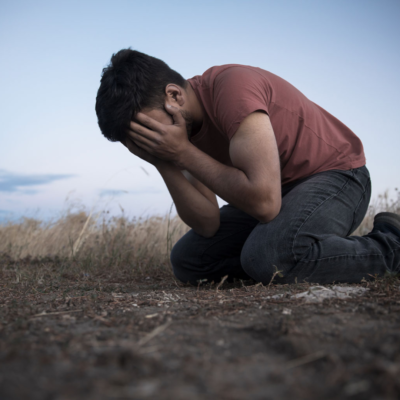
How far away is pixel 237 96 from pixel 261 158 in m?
0.38

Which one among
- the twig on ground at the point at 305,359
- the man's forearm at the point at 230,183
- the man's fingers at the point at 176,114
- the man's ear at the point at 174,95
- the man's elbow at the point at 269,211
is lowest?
the twig on ground at the point at 305,359

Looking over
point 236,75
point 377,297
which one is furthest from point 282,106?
point 377,297

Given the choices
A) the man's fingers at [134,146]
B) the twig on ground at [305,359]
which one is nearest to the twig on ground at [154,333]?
the twig on ground at [305,359]

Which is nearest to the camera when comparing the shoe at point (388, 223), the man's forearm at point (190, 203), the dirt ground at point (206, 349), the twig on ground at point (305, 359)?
the dirt ground at point (206, 349)

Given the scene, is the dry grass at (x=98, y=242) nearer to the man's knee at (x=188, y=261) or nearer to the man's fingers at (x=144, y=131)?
the man's knee at (x=188, y=261)

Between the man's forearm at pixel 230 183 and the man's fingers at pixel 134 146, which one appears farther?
the man's fingers at pixel 134 146

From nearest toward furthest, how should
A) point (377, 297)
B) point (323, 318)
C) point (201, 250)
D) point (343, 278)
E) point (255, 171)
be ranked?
point (323, 318) < point (377, 297) < point (255, 171) < point (343, 278) < point (201, 250)

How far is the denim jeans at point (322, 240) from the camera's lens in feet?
6.72

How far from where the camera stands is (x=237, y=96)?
6.49 ft

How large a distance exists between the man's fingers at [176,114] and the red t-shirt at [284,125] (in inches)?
7.7

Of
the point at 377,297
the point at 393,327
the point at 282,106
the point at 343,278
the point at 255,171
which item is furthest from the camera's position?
the point at 282,106

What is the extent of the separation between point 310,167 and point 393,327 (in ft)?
4.67

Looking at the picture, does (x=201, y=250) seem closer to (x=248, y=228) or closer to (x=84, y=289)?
(x=248, y=228)

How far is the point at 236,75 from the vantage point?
6.82 ft
